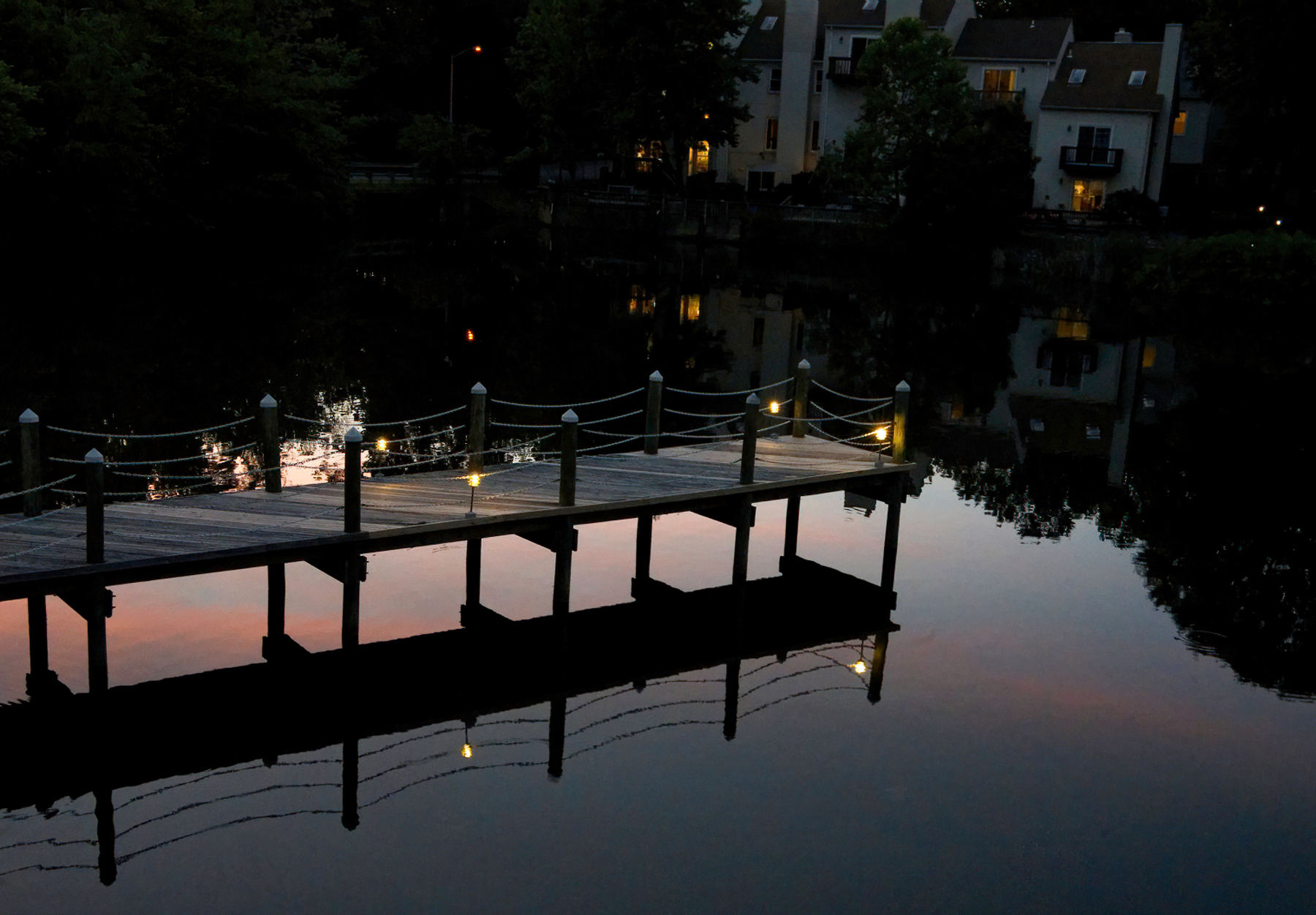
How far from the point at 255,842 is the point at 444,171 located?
7642 cm

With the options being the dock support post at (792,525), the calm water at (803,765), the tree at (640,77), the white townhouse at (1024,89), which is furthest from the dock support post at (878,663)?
the tree at (640,77)

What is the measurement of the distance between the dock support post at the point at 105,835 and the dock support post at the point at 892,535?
34.8ft

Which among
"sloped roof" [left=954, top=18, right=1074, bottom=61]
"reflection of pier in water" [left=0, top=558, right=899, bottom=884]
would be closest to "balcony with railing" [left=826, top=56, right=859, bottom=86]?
"sloped roof" [left=954, top=18, right=1074, bottom=61]

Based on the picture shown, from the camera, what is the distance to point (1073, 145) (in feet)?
229

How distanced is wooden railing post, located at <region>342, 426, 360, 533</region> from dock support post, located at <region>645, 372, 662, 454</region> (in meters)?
5.34

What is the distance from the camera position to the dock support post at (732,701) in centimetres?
1595

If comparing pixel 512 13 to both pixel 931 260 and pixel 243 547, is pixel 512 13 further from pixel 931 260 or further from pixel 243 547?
pixel 243 547

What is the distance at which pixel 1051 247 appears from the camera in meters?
60.5

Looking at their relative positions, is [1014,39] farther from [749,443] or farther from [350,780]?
[350,780]

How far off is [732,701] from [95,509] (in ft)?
23.7

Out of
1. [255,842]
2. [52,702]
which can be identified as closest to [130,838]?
[255,842]

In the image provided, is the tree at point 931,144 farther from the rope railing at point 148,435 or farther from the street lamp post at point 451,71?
the rope railing at point 148,435

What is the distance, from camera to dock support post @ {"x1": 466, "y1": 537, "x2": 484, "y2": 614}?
18.4 m

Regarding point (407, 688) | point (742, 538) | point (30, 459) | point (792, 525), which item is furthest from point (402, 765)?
point (792, 525)
